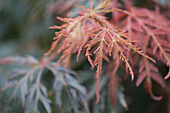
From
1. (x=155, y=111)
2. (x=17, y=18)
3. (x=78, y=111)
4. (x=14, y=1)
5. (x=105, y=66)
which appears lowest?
(x=155, y=111)

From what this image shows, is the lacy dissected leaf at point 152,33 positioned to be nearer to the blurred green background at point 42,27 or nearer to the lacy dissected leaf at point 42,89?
the blurred green background at point 42,27

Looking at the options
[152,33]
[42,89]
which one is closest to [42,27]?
[42,89]

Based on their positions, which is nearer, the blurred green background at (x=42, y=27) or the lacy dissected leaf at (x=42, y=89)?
the lacy dissected leaf at (x=42, y=89)

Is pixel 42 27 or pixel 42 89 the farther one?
pixel 42 27

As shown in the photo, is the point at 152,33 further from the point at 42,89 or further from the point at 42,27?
the point at 42,27

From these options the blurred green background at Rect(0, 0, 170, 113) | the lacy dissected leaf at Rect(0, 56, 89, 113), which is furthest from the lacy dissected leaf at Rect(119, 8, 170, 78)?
the lacy dissected leaf at Rect(0, 56, 89, 113)

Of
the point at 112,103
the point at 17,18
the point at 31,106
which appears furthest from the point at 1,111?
the point at 17,18

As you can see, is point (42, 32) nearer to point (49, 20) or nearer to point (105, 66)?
point (49, 20)

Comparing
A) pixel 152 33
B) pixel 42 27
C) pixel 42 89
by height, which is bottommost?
pixel 42 89

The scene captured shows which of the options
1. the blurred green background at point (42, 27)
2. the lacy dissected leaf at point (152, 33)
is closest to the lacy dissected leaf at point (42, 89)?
the blurred green background at point (42, 27)

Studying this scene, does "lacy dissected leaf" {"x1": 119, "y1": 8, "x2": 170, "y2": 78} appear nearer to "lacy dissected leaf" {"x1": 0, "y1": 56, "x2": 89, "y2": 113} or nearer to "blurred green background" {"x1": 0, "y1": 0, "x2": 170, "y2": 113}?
"blurred green background" {"x1": 0, "y1": 0, "x2": 170, "y2": 113}

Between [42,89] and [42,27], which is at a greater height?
[42,27]
